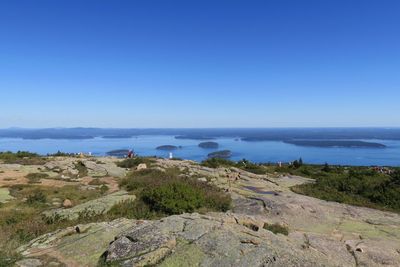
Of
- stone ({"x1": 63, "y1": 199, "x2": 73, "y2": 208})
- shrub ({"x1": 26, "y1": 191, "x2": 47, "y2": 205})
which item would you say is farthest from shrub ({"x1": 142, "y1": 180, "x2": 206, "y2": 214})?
shrub ({"x1": 26, "y1": 191, "x2": 47, "y2": 205})

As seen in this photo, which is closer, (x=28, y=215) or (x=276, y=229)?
(x=276, y=229)

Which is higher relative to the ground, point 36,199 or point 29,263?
point 29,263

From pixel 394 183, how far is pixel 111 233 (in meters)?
21.3

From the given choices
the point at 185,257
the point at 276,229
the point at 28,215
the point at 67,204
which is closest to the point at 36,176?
the point at 67,204

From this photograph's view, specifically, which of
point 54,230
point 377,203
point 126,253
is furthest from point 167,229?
point 377,203

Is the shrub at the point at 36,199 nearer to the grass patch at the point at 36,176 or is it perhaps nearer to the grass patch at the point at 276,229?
the grass patch at the point at 36,176

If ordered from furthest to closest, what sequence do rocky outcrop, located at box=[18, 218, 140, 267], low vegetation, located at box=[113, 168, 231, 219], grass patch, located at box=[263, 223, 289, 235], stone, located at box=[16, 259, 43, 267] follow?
low vegetation, located at box=[113, 168, 231, 219] → grass patch, located at box=[263, 223, 289, 235] → rocky outcrop, located at box=[18, 218, 140, 267] → stone, located at box=[16, 259, 43, 267]

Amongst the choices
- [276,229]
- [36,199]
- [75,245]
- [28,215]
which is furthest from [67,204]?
[276,229]

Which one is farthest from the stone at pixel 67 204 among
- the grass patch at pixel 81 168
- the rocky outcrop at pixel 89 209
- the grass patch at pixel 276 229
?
the grass patch at pixel 276 229

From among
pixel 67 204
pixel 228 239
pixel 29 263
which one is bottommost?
pixel 67 204

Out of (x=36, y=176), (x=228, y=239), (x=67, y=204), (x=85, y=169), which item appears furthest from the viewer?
(x=85, y=169)

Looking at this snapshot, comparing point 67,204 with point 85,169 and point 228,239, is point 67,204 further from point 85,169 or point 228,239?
point 85,169

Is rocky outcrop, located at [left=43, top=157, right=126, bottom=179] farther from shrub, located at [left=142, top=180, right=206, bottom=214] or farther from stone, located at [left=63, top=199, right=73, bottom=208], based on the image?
shrub, located at [left=142, top=180, right=206, bottom=214]

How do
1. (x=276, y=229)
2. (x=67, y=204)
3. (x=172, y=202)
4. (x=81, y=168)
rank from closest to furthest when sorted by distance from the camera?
1. (x=276, y=229)
2. (x=172, y=202)
3. (x=67, y=204)
4. (x=81, y=168)
